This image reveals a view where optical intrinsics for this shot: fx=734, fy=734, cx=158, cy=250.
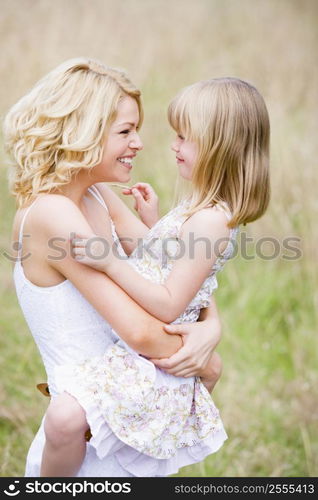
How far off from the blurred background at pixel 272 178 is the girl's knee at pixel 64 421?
36.8 inches

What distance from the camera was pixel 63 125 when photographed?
8.10 ft

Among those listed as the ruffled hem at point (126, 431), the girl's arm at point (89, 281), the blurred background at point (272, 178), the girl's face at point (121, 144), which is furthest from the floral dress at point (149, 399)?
the blurred background at point (272, 178)

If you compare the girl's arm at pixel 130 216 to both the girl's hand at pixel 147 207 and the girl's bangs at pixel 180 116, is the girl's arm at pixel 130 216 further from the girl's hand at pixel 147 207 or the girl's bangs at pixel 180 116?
the girl's bangs at pixel 180 116

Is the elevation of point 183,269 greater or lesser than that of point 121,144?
lesser

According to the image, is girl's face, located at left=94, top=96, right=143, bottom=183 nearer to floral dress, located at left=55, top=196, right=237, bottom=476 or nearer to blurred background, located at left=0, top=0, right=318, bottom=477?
floral dress, located at left=55, top=196, right=237, bottom=476

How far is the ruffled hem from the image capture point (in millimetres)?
2340

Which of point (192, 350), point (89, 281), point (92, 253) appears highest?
point (92, 253)

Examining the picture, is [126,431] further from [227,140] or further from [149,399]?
[227,140]

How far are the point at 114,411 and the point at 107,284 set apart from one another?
16.3 inches

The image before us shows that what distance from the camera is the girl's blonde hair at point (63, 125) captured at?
245 cm

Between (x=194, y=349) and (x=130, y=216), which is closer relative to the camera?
(x=194, y=349)

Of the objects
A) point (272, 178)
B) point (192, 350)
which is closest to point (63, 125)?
point (192, 350)

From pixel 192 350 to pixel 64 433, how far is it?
52 cm

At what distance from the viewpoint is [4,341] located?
15.2 ft
